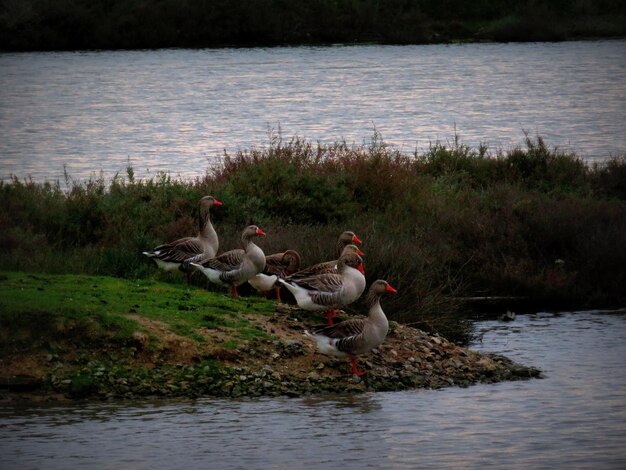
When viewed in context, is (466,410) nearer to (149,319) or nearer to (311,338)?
(311,338)

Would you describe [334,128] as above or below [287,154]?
below

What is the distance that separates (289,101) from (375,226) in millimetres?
47616

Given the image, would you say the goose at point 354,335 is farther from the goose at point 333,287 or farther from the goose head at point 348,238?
the goose head at point 348,238

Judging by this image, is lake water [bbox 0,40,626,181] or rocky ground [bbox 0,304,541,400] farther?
lake water [bbox 0,40,626,181]

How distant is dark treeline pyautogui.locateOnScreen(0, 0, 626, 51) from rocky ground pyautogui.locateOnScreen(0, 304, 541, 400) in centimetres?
7850

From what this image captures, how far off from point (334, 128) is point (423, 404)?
132ft

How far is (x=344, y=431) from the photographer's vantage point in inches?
546

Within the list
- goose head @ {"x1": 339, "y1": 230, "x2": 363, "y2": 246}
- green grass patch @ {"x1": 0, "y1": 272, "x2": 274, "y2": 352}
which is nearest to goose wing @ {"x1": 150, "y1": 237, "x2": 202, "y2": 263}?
green grass patch @ {"x1": 0, "y1": 272, "x2": 274, "y2": 352}

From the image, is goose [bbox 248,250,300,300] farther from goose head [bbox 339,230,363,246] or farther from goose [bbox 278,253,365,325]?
goose [bbox 278,253,365,325]

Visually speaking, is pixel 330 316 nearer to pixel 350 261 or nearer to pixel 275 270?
pixel 350 261

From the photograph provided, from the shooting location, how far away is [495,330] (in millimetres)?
19203

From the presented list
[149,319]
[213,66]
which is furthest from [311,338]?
[213,66]

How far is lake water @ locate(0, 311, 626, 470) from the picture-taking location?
42.5 ft

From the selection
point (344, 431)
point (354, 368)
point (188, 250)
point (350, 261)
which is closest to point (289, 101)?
point (188, 250)
